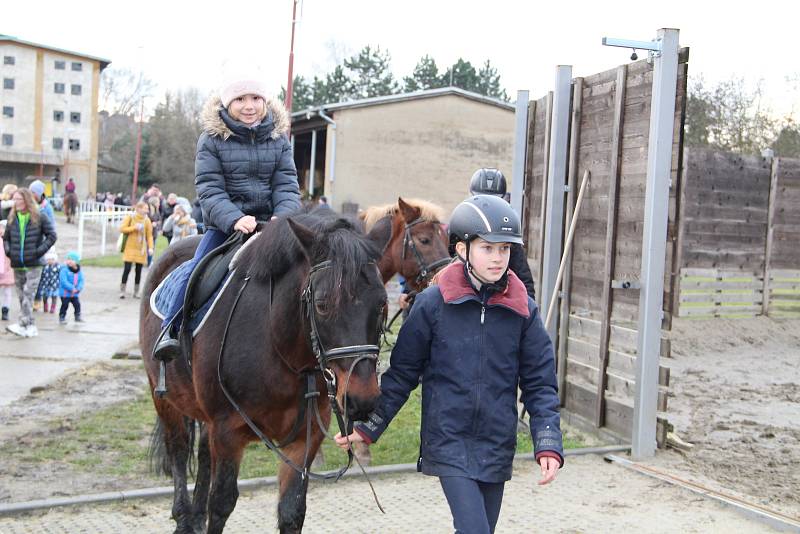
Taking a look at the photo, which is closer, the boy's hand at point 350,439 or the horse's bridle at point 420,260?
the boy's hand at point 350,439

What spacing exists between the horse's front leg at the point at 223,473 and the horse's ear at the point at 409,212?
3863mm

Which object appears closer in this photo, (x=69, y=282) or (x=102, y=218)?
(x=69, y=282)

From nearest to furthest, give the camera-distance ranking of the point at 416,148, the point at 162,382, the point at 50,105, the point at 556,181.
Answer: the point at 162,382, the point at 556,181, the point at 416,148, the point at 50,105

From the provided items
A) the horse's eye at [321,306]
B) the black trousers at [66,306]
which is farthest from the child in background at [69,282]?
the horse's eye at [321,306]

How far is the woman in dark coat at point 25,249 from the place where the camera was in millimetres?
11992

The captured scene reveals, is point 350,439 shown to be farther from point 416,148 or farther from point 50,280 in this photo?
point 416,148

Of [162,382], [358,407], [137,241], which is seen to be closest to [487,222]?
Answer: [358,407]

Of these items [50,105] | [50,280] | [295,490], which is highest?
[50,105]

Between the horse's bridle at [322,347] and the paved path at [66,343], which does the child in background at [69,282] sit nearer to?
the paved path at [66,343]

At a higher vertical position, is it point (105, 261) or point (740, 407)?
point (105, 261)

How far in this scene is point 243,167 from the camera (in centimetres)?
483

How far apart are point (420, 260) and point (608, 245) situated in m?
1.72

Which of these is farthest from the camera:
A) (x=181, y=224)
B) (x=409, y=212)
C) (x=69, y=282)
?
(x=181, y=224)

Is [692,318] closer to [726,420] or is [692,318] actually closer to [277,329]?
[726,420]
